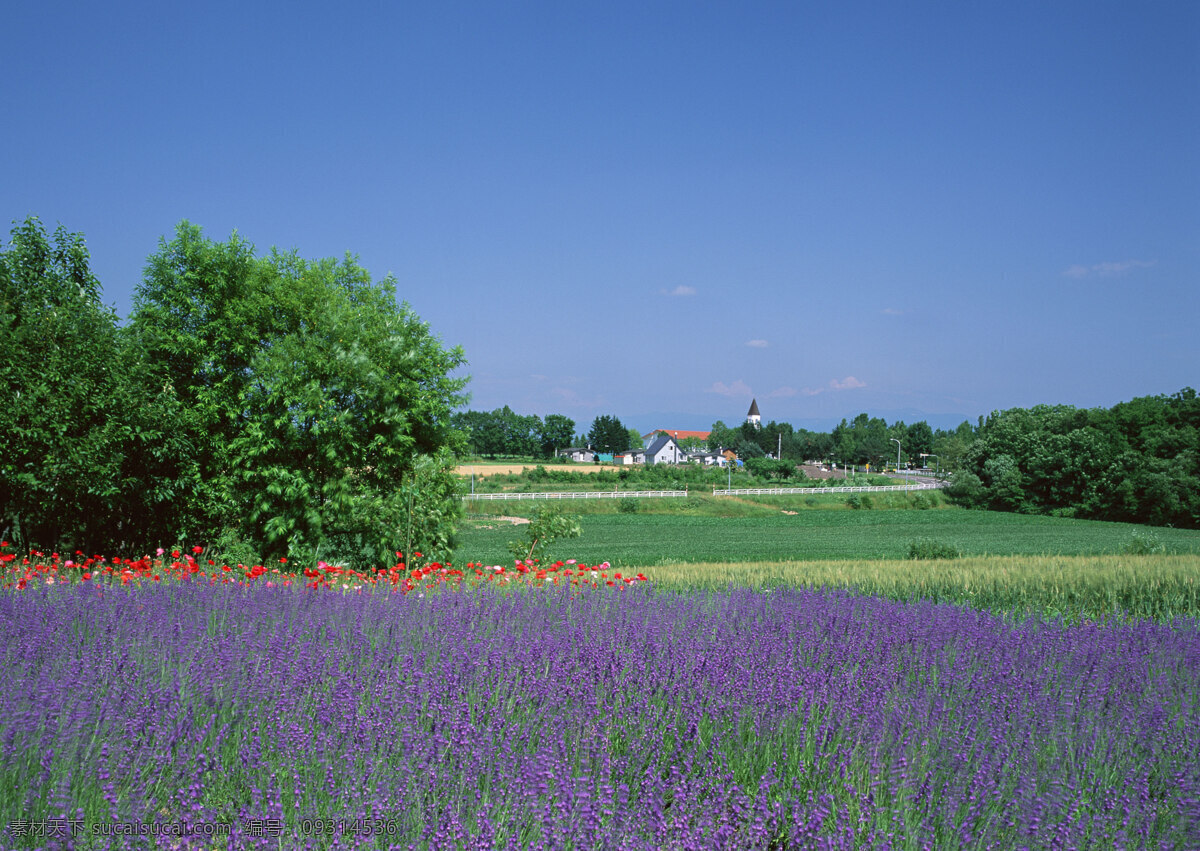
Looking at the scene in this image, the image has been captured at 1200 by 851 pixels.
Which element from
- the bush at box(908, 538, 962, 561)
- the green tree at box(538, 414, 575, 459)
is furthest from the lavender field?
the green tree at box(538, 414, 575, 459)

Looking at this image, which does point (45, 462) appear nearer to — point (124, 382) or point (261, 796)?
point (124, 382)

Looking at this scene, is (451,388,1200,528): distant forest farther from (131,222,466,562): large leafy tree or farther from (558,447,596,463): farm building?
(558,447,596,463): farm building

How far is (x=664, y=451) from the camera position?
13538cm

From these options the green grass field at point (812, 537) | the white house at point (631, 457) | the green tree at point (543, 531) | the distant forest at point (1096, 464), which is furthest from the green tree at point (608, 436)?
the green tree at point (543, 531)

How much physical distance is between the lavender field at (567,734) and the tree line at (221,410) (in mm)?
6178

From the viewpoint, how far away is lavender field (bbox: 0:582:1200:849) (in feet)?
7.72

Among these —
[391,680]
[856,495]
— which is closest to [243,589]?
[391,680]

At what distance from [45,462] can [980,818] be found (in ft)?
36.1

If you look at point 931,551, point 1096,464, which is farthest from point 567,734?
point 1096,464

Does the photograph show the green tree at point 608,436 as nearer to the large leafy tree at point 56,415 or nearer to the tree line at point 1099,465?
the tree line at point 1099,465

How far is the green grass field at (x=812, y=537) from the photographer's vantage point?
A: 2727 centimetres

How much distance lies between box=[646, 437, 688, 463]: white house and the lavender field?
421 feet

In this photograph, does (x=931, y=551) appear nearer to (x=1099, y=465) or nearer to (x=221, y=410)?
(x=221, y=410)

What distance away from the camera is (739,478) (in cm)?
7800
